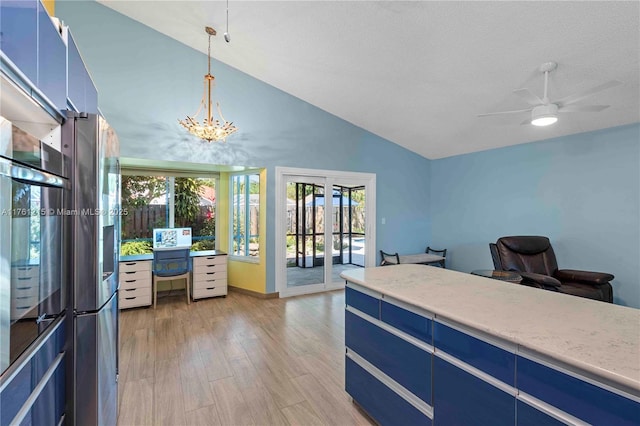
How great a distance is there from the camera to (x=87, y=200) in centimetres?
153

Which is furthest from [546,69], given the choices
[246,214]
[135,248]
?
[135,248]

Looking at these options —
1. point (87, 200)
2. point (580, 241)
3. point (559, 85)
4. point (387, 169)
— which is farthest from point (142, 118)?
point (580, 241)

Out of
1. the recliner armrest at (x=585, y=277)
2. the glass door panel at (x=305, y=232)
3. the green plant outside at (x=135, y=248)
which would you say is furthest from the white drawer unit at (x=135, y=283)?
the recliner armrest at (x=585, y=277)

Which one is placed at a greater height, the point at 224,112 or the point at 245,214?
the point at 224,112

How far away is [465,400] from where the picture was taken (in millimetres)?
1304

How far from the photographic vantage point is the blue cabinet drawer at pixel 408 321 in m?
1.51

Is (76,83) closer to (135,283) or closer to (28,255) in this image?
(28,255)

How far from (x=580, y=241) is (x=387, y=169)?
10.5 ft

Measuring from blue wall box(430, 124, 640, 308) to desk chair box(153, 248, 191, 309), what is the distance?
5.03 metres

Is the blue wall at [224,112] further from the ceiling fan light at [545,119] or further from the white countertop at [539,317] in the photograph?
the white countertop at [539,317]

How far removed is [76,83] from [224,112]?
9.32 feet

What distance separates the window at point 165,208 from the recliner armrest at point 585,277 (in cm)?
540

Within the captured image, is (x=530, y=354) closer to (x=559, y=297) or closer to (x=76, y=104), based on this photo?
(x=559, y=297)

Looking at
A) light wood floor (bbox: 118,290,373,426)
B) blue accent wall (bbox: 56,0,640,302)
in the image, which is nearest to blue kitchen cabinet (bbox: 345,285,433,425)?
light wood floor (bbox: 118,290,373,426)
